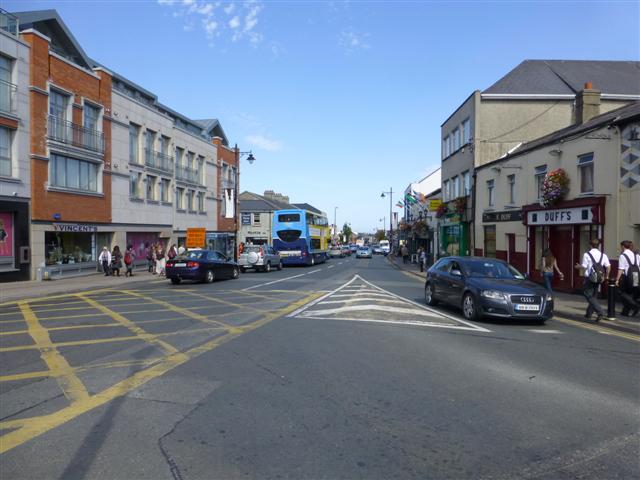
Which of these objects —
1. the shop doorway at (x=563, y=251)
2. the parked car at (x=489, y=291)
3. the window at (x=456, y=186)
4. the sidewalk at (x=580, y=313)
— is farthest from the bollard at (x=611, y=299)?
the window at (x=456, y=186)

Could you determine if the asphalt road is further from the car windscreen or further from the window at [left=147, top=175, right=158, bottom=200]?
the window at [left=147, top=175, right=158, bottom=200]

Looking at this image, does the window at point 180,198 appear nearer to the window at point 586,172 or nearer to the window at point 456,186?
the window at point 456,186

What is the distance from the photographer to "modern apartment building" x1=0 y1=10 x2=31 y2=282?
20109 mm

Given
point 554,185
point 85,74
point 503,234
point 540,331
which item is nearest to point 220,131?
point 85,74

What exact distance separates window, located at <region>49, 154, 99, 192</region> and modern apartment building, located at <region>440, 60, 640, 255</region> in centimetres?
2152

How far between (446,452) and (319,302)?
10089 mm

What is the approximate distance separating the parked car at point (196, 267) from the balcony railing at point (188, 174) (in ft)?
57.0

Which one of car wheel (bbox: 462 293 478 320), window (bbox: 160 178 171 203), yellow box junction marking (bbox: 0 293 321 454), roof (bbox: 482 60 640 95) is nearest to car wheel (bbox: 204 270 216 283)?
car wheel (bbox: 462 293 478 320)

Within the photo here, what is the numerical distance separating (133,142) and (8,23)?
10.9 meters

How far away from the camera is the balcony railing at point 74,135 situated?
2302cm

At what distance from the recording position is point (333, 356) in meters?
7.15

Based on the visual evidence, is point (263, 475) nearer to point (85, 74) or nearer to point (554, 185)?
point (554, 185)

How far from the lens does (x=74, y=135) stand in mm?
24625

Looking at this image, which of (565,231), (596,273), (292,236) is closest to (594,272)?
(596,273)
